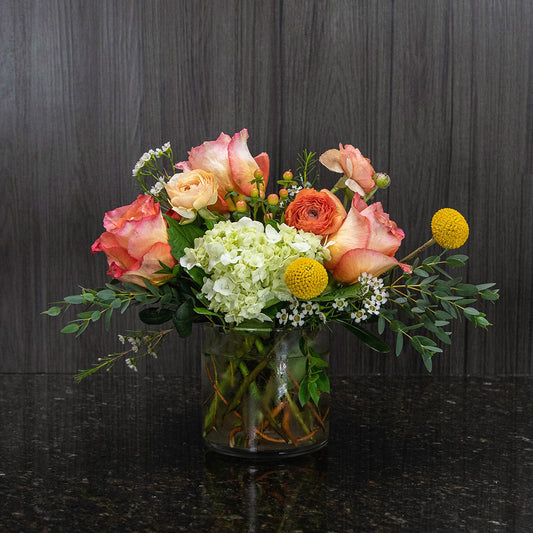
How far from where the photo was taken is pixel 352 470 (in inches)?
32.3

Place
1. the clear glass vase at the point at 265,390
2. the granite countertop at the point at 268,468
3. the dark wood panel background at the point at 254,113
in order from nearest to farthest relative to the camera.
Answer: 1. the granite countertop at the point at 268,468
2. the clear glass vase at the point at 265,390
3. the dark wood panel background at the point at 254,113

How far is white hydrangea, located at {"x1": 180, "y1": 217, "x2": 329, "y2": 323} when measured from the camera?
73 centimetres

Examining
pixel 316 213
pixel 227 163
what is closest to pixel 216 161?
pixel 227 163

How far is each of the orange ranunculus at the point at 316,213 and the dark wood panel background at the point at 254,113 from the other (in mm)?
448

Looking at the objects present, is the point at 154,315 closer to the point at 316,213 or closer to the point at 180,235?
the point at 180,235

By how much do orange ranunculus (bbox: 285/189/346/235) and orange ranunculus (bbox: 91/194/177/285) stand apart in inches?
6.1

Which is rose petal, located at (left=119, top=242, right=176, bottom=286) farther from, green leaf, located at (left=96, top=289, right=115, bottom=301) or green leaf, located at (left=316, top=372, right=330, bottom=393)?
green leaf, located at (left=316, top=372, right=330, bottom=393)

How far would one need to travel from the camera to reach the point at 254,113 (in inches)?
47.9

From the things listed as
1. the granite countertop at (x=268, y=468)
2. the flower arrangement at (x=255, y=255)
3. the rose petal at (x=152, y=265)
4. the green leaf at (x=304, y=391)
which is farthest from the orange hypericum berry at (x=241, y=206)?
the granite countertop at (x=268, y=468)

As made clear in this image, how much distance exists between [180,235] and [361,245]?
0.72 ft

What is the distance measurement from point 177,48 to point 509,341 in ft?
2.78

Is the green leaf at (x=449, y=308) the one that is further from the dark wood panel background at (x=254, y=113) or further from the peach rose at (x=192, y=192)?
the dark wood panel background at (x=254, y=113)

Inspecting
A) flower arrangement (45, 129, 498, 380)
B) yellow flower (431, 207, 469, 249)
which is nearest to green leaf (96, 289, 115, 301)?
flower arrangement (45, 129, 498, 380)

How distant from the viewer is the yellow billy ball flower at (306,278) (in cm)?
70
